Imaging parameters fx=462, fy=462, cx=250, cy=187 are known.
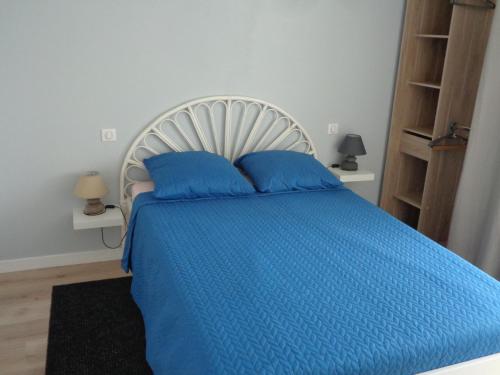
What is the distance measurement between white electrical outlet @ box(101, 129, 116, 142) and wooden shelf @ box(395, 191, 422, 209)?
88.2 inches

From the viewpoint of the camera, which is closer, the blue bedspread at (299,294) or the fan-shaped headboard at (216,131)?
the blue bedspread at (299,294)

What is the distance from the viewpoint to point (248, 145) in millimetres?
3271

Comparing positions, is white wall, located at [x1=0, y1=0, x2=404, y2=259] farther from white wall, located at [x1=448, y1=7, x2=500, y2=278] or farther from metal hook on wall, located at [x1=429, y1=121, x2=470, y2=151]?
white wall, located at [x1=448, y1=7, x2=500, y2=278]

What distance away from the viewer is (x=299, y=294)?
1.83 m

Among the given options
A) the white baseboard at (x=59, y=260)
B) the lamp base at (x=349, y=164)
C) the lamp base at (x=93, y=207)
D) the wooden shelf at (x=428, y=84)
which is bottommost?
the white baseboard at (x=59, y=260)

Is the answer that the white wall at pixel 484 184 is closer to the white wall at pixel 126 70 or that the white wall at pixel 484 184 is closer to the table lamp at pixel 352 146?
the table lamp at pixel 352 146

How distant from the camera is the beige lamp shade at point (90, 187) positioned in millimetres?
2793

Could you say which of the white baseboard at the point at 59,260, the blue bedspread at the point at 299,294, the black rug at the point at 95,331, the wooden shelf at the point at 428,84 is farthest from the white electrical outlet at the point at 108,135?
the wooden shelf at the point at 428,84

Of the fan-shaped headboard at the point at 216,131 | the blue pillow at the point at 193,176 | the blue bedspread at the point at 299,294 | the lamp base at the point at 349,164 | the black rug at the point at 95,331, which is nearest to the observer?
the blue bedspread at the point at 299,294

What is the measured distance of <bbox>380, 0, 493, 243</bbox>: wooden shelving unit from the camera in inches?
121

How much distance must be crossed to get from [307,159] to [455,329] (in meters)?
1.70

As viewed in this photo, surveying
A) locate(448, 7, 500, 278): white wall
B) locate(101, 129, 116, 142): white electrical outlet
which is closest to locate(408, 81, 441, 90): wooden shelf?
locate(448, 7, 500, 278): white wall

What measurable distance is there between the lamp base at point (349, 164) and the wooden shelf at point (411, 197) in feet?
1.66

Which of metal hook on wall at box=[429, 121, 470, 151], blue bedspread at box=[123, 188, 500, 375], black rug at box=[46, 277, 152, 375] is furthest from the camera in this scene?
metal hook on wall at box=[429, 121, 470, 151]
